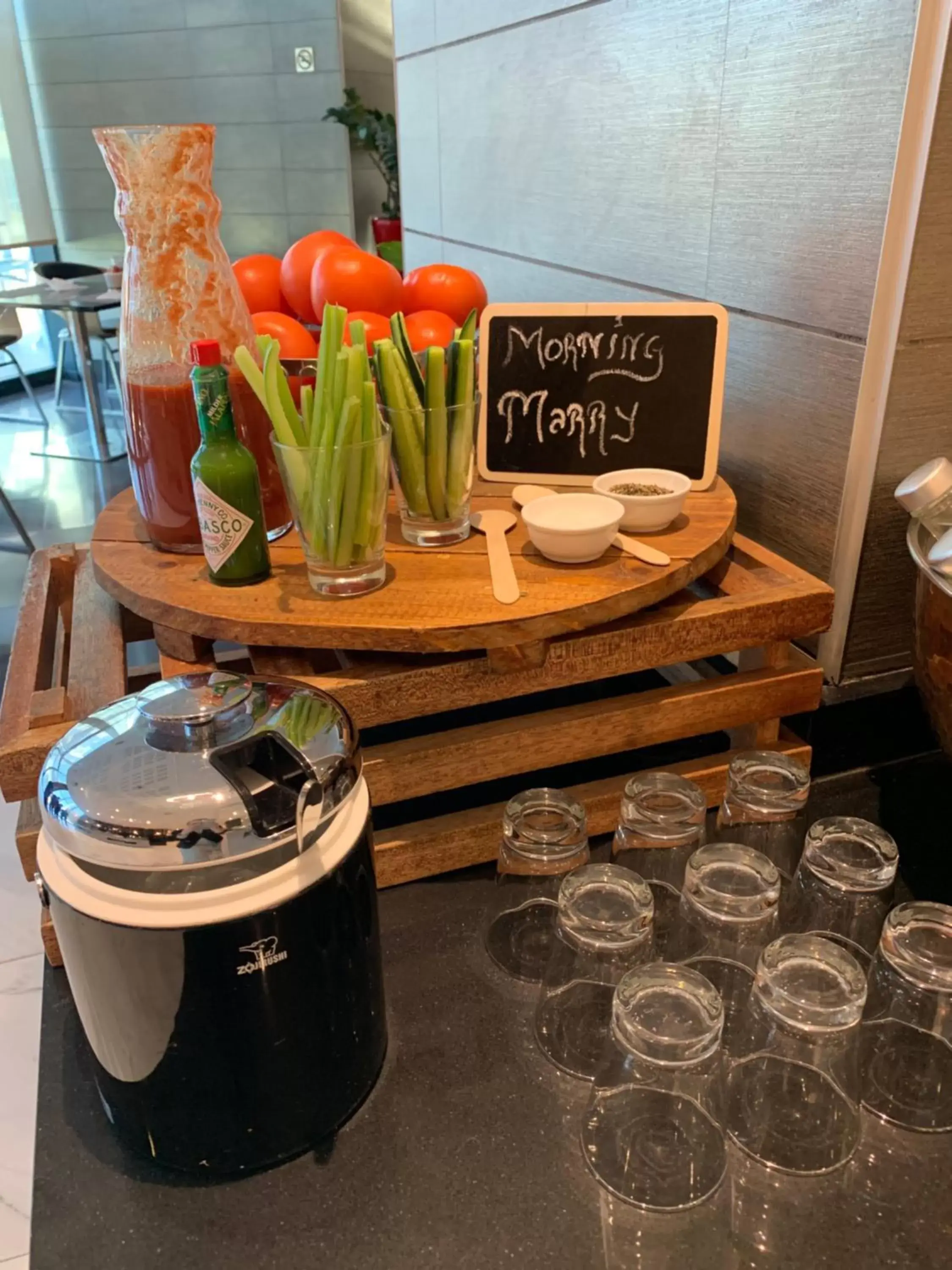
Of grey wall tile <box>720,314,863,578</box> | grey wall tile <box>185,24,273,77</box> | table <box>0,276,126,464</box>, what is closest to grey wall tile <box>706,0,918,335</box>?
grey wall tile <box>720,314,863,578</box>

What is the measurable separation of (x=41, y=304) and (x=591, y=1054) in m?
3.77

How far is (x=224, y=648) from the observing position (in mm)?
1425

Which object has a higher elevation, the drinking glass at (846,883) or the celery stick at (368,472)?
the celery stick at (368,472)

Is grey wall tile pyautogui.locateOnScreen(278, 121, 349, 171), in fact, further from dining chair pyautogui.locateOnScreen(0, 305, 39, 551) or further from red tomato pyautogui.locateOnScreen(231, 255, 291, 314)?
red tomato pyautogui.locateOnScreen(231, 255, 291, 314)

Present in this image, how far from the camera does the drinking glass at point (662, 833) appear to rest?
0.74m

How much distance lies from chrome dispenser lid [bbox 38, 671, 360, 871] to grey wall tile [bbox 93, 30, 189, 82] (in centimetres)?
516

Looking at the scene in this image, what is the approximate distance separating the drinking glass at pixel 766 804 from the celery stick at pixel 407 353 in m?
0.42

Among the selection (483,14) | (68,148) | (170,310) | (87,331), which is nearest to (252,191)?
(68,148)

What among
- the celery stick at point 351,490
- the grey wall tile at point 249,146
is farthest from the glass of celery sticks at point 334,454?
the grey wall tile at point 249,146

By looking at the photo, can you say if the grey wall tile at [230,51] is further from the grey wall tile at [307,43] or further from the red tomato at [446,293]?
the red tomato at [446,293]

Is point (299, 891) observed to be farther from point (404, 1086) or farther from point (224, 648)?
point (224, 648)

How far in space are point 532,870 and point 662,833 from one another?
4.2 inches

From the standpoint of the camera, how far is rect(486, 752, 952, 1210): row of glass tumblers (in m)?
0.58

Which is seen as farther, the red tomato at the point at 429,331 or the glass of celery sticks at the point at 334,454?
the red tomato at the point at 429,331
